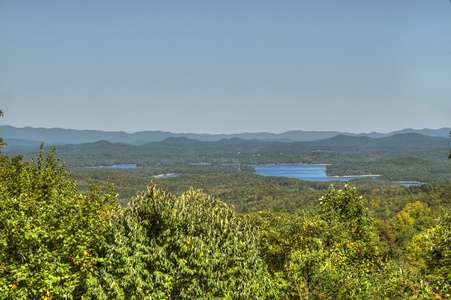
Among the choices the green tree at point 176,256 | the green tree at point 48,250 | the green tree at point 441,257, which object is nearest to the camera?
the green tree at point 176,256

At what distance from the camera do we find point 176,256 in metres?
16.5

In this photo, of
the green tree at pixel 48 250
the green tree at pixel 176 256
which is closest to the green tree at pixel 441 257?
the green tree at pixel 176 256

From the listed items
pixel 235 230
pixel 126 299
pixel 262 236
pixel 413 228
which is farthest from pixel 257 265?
pixel 413 228

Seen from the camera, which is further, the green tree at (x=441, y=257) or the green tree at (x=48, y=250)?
the green tree at (x=441, y=257)

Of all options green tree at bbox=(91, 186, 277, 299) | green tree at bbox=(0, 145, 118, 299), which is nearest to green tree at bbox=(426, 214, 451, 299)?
green tree at bbox=(91, 186, 277, 299)

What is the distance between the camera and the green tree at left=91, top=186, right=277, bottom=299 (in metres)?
16.0

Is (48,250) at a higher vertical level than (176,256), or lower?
lower

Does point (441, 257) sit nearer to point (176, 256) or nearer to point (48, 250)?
point (176, 256)

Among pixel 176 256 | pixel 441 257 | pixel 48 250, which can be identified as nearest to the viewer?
pixel 176 256

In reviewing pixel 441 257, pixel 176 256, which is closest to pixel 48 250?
pixel 176 256

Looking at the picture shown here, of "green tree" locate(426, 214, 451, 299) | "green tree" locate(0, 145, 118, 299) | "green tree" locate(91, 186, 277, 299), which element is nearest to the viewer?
"green tree" locate(91, 186, 277, 299)

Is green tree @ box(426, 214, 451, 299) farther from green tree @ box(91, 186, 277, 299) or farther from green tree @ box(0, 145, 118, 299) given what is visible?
green tree @ box(0, 145, 118, 299)

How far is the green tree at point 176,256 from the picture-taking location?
16.0 metres

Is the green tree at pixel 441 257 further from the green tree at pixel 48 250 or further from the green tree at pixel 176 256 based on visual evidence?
the green tree at pixel 48 250
